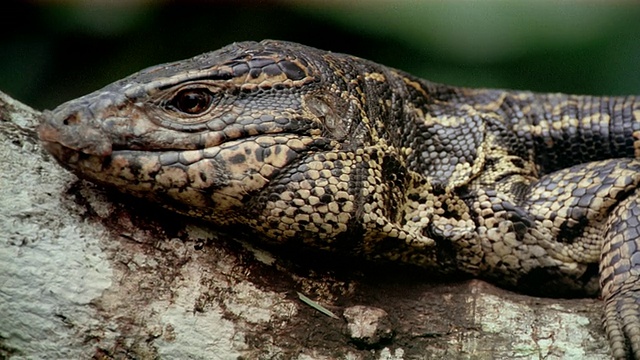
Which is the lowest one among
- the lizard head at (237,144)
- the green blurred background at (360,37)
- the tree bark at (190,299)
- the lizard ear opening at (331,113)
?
the tree bark at (190,299)

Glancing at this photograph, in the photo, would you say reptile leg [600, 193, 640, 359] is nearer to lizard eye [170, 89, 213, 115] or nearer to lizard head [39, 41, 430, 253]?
lizard head [39, 41, 430, 253]

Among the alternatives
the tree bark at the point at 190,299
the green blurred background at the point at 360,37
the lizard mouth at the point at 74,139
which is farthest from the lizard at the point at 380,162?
the green blurred background at the point at 360,37

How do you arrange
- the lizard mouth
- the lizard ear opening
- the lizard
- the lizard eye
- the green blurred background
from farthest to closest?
the green blurred background → the lizard ear opening → the lizard eye → the lizard → the lizard mouth

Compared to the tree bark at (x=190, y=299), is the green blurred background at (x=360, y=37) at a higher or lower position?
higher

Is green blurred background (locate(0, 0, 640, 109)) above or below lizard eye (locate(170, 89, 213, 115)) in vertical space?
above

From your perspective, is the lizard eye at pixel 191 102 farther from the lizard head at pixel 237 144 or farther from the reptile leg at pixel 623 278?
the reptile leg at pixel 623 278

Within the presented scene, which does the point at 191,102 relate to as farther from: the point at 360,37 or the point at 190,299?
the point at 360,37

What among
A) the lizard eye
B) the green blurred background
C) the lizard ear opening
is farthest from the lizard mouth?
the green blurred background
